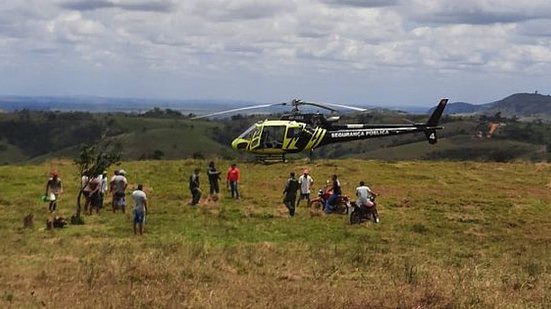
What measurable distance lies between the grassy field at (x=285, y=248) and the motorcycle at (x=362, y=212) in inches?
13.6

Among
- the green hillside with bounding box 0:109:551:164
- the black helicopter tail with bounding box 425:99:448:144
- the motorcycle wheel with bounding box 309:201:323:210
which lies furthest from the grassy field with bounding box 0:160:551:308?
the green hillside with bounding box 0:109:551:164

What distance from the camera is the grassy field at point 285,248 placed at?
1244 cm

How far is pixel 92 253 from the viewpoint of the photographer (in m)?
16.7

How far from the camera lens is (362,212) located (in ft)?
74.9

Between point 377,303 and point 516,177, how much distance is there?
943 inches

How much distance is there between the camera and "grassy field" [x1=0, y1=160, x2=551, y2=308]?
490 inches

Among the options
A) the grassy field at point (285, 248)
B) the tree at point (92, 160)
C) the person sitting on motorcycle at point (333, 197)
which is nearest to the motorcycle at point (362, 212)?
the grassy field at point (285, 248)

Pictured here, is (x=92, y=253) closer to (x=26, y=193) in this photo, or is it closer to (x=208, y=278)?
(x=208, y=278)

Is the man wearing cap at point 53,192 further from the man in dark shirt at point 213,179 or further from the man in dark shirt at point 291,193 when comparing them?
the man in dark shirt at point 291,193

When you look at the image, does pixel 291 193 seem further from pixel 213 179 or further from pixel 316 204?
pixel 213 179

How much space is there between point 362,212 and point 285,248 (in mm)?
5377

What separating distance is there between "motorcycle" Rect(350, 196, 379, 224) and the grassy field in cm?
34

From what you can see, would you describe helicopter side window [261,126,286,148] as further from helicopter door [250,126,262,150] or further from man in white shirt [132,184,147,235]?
man in white shirt [132,184,147,235]

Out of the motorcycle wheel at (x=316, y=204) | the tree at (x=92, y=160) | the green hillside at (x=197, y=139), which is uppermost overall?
the tree at (x=92, y=160)
